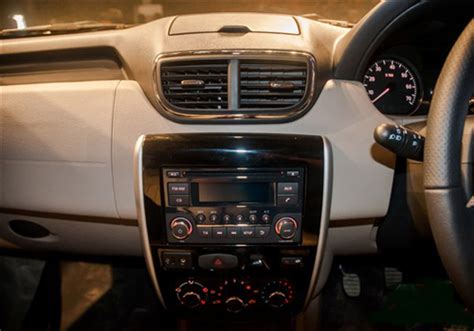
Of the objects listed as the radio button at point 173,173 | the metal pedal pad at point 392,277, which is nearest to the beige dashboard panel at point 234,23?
the radio button at point 173,173

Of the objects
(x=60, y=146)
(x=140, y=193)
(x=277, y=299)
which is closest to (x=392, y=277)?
(x=277, y=299)

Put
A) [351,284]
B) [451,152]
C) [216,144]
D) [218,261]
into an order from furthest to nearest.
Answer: [351,284]
[218,261]
[216,144]
[451,152]

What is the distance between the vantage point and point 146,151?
1.17 meters

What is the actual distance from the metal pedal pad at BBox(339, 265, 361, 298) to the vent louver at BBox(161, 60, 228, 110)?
46.2 inches

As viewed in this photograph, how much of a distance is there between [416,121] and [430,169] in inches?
16.8

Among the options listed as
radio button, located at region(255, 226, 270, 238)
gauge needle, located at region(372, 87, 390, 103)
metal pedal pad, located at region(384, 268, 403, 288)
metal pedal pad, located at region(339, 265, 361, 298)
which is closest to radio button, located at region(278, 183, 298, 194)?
radio button, located at region(255, 226, 270, 238)

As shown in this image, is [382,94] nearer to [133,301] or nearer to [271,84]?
[271,84]

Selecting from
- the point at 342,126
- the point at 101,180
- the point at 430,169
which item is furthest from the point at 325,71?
the point at 101,180

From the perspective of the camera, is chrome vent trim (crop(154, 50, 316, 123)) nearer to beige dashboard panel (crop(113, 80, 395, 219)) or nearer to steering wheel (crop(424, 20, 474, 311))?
beige dashboard panel (crop(113, 80, 395, 219))

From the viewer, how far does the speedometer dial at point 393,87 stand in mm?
1366

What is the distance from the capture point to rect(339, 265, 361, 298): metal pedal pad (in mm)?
1975

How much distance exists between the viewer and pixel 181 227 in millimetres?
1206

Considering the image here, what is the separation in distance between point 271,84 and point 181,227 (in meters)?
0.47

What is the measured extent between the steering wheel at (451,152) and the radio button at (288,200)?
370 millimetres
